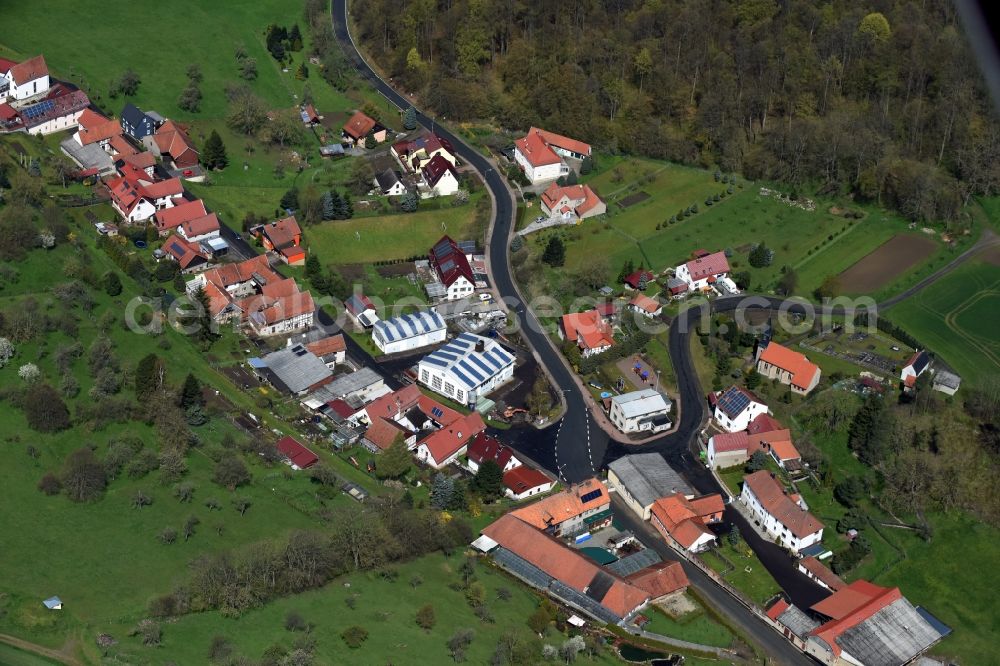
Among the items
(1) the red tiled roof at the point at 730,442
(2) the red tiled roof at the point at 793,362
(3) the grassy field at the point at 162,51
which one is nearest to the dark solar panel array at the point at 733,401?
(1) the red tiled roof at the point at 730,442

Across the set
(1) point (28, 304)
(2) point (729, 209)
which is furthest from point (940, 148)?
(1) point (28, 304)

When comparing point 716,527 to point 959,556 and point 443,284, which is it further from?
point 443,284

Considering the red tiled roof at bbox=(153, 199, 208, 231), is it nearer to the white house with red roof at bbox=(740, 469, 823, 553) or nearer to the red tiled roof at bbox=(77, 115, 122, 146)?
the red tiled roof at bbox=(77, 115, 122, 146)

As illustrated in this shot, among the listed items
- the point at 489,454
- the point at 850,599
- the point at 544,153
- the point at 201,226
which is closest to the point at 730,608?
the point at 850,599

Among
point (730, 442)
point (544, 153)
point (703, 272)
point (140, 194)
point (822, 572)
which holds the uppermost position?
Result: point (140, 194)

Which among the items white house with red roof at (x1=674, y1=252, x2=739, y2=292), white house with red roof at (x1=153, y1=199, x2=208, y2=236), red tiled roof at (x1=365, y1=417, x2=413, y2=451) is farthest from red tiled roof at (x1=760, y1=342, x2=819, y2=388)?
white house with red roof at (x1=153, y1=199, x2=208, y2=236)

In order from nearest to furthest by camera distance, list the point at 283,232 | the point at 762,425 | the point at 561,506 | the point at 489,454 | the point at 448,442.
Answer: the point at 561,506
the point at 489,454
the point at 448,442
the point at 762,425
the point at 283,232

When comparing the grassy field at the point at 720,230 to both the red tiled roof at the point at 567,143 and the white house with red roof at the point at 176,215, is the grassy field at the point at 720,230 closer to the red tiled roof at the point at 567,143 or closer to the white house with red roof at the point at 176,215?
the red tiled roof at the point at 567,143

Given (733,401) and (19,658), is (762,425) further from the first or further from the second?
(19,658)
